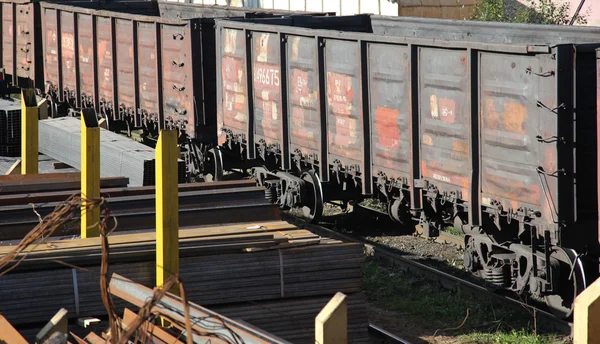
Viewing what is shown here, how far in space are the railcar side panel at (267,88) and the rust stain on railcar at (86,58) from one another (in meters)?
6.09

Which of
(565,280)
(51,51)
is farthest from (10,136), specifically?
(51,51)

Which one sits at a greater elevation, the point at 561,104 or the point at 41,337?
the point at 561,104

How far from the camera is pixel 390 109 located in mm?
11016

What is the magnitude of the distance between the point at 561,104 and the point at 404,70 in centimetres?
269

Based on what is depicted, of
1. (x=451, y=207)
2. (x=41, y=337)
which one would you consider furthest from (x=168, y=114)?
(x=41, y=337)

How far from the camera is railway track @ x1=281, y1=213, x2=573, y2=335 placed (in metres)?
8.88

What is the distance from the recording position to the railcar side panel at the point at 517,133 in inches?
332

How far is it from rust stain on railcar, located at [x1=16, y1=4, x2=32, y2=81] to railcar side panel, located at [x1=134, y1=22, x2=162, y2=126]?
593cm

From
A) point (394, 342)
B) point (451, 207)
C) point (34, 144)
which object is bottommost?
point (394, 342)

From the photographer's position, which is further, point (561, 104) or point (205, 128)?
point (205, 128)

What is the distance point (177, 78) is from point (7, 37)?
9863 millimetres

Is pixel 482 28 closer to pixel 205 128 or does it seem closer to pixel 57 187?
pixel 205 128

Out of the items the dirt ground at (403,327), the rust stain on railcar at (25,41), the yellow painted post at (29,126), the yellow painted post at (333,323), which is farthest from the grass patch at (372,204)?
the rust stain on railcar at (25,41)

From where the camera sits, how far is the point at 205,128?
611 inches
